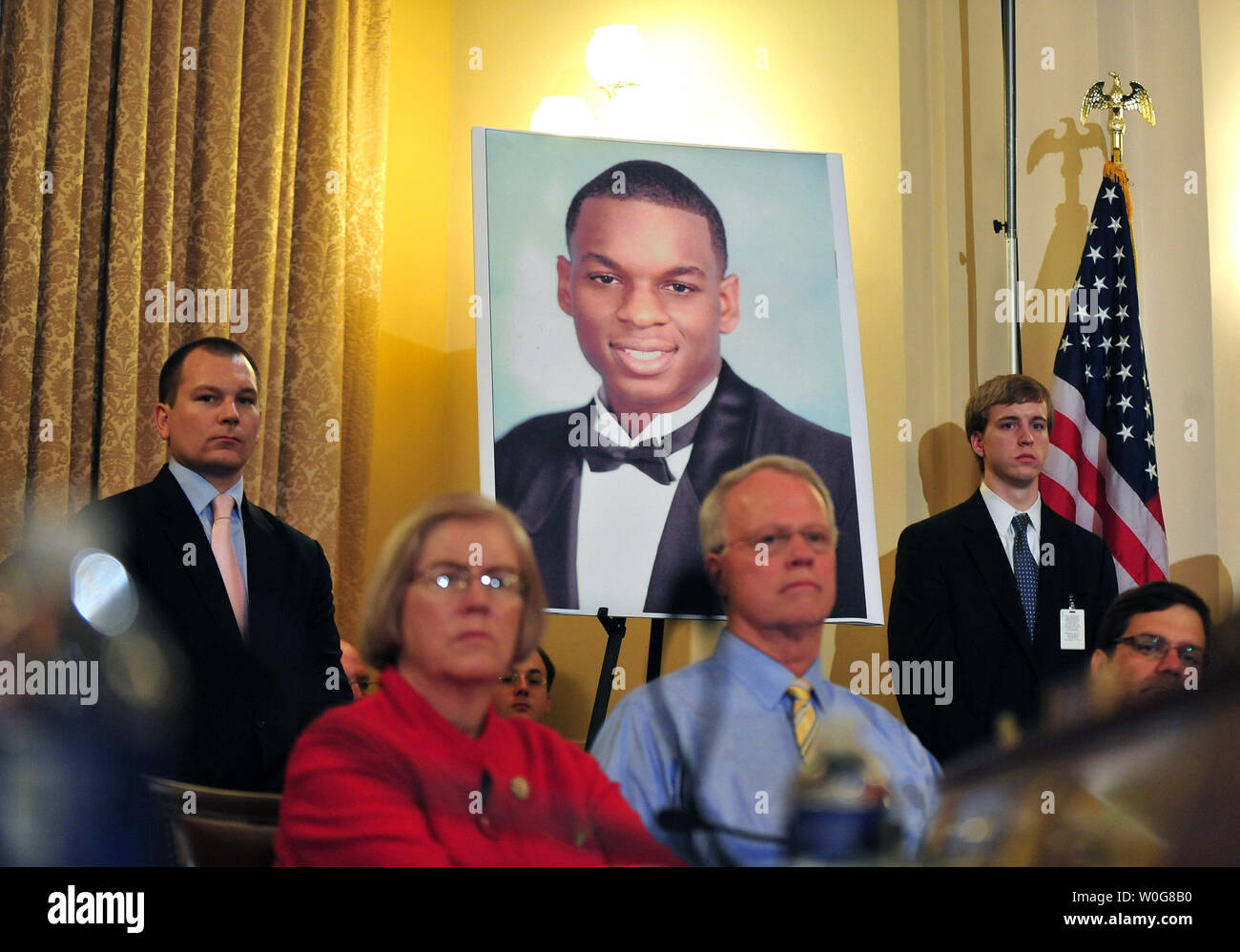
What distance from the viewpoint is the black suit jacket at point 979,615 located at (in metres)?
2.70

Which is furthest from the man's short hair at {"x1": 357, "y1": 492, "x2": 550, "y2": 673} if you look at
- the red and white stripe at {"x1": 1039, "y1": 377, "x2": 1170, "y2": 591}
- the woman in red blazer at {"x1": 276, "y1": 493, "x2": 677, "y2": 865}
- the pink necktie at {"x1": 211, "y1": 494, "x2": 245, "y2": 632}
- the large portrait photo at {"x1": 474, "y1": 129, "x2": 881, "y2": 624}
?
the red and white stripe at {"x1": 1039, "y1": 377, "x2": 1170, "y2": 591}

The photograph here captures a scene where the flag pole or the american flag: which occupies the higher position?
the flag pole

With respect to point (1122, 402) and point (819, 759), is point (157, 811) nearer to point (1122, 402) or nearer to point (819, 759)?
point (819, 759)

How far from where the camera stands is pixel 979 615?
2.76 meters

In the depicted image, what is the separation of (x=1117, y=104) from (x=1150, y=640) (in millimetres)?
2131

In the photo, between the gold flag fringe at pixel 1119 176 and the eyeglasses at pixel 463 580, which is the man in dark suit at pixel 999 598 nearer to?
the eyeglasses at pixel 463 580

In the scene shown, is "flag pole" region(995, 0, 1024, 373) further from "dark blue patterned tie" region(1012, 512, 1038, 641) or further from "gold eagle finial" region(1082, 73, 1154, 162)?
"dark blue patterned tie" region(1012, 512, 1038, 641)

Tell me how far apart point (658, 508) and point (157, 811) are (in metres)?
1.11

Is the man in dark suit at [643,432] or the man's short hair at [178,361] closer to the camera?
the man's short hair at [178,361]

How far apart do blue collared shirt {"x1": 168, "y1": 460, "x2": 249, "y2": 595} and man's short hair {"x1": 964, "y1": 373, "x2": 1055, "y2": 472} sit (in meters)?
1.71

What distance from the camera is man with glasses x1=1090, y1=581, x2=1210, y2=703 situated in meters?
2.40

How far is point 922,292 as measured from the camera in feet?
14.4

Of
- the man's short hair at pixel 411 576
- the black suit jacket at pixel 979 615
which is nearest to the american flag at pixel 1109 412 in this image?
the black suit jacket at pixel 979 615

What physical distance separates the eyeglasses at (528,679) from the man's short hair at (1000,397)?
1.24 metres
